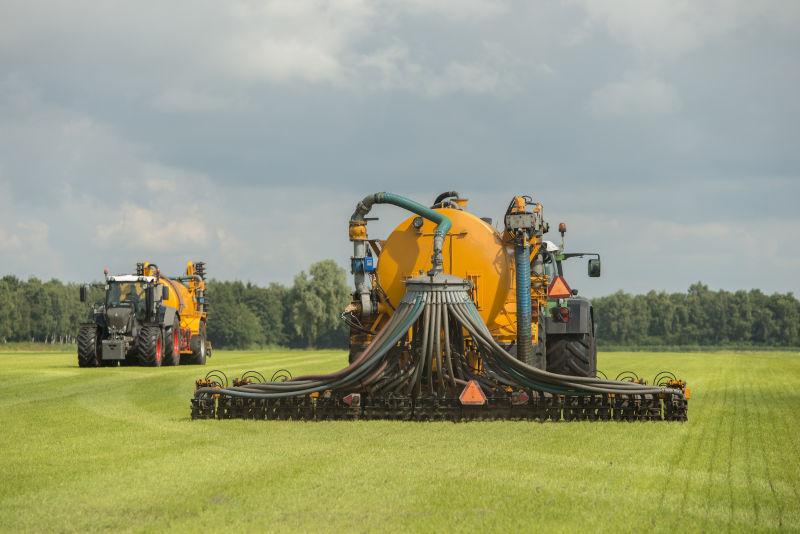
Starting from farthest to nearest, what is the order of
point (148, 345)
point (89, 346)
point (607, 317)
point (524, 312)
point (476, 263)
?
1. point (607, 317)
2. point (89, 346)
3. point (148, 345)
4. point (476, 263)
5. point (524, 312)

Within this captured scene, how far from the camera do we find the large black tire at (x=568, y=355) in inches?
722

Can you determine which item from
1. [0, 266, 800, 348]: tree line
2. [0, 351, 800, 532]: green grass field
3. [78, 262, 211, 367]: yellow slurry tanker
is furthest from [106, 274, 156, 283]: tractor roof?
[0, 266, 800, 348]: tree line

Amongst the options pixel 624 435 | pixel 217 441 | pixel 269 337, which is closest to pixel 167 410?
pixel 217 441

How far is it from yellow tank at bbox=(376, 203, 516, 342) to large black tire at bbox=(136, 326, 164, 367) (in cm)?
1894

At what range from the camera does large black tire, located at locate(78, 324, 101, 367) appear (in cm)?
3397

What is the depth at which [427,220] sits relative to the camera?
55.0 feet

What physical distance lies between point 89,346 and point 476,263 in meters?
21.2

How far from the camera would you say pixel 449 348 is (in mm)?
14859

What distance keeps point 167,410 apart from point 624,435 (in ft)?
27.1

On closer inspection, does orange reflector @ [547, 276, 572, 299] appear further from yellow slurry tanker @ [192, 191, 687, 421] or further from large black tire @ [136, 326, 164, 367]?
large black tire @ [136, 326, 164, 367]

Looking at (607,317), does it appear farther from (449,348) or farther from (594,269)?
(449,348)

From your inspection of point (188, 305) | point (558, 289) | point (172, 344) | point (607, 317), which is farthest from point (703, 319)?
point (558, 289)

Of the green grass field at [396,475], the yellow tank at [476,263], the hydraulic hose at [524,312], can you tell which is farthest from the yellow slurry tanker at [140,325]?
the hydraulic hose at [524,312]

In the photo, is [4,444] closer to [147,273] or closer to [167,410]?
[167,410]
